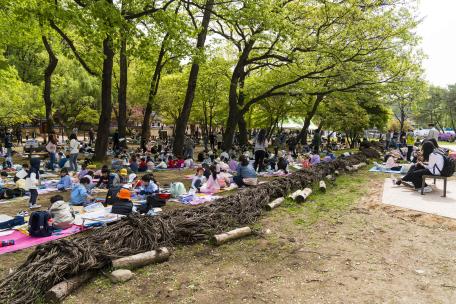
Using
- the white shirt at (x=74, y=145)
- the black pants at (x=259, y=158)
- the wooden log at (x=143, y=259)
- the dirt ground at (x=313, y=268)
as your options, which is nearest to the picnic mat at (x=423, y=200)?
the dirt ground at (x=313, y=268)

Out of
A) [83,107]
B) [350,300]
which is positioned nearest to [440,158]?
[350,300]

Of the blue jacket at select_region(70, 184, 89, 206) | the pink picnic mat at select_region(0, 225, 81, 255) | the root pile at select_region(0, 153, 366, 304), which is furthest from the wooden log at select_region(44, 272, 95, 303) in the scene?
the blue jacket at select_region(70, 184, 89, 206)

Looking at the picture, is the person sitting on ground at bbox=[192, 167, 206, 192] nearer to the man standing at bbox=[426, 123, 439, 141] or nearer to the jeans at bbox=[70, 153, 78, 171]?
the jeans at bbox=[70, 153, 78, 171]

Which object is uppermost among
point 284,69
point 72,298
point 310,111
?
point 284,69

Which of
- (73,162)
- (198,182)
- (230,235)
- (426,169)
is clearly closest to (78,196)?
(198,182)

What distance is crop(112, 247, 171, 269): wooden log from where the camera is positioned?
467 centimetres

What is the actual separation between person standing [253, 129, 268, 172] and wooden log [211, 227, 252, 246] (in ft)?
22.1

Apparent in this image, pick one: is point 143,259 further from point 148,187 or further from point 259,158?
point 259,158

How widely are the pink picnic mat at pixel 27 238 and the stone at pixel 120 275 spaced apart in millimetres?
2035

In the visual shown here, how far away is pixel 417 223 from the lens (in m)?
6.91

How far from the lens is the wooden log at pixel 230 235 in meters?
5.75

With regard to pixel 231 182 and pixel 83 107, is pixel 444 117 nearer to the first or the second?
pixel 83 107

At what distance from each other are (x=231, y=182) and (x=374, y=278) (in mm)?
6768

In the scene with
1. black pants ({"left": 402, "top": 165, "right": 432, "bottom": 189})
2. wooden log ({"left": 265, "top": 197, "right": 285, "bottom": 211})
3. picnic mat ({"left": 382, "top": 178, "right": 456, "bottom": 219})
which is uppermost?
black pants ({"left": 402, "top": 165, "right": 432, "bottom": 189})
